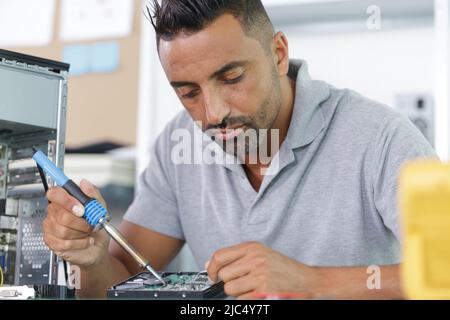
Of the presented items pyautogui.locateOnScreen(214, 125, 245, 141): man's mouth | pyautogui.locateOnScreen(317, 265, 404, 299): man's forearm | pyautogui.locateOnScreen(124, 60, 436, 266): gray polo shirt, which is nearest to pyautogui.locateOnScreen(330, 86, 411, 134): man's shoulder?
pyautogui.locateOnScreen(124, 60, 436, 266): gray polo shirt

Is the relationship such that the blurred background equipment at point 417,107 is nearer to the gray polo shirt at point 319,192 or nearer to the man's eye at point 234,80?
the gray polo shirt at point 319,192

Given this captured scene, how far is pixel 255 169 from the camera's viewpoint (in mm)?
1188

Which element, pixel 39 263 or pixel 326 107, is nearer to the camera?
pixel 39 263

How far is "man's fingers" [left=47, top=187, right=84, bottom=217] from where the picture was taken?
809 mm

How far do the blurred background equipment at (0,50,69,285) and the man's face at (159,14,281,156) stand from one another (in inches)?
7.0

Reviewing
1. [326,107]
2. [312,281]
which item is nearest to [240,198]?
[326,107]

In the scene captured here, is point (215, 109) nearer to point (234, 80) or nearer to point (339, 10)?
point (234, 80)

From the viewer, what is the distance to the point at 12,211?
0.86 meters

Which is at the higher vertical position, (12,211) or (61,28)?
(61,28)

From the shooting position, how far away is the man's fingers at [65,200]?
0.81m

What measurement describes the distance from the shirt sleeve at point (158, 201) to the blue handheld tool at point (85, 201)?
435mm

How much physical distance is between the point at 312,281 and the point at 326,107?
51cm

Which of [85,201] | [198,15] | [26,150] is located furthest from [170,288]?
[198,15]
